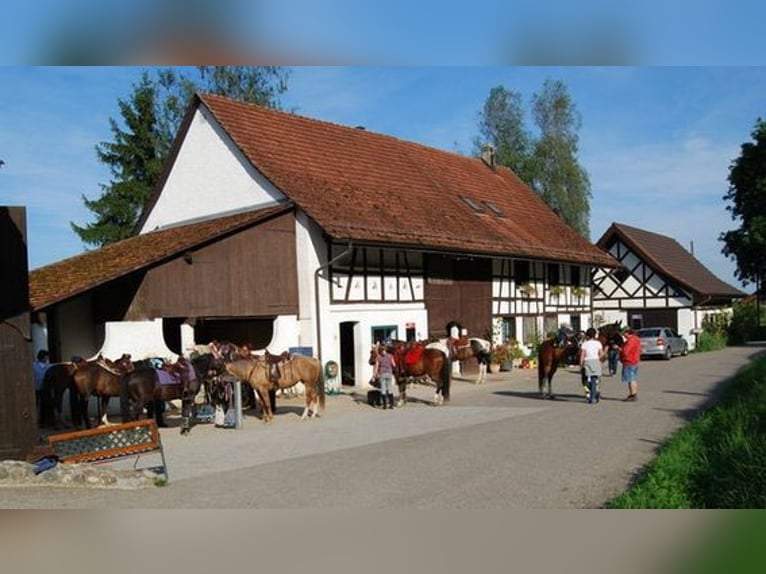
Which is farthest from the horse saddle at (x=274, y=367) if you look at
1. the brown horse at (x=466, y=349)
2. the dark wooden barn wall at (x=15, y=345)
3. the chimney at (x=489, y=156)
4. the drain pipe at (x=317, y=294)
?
the chimney at (x=489, y=156)

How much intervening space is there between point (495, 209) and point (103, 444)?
2297 centimetres

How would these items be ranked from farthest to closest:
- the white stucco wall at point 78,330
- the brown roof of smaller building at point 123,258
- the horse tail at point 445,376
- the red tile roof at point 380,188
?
the red tile roof at point 380,188 → the white stucco wall at point 78,330 → the horse tail at point 445,376 → the brown roof of smaller building at point 123,258

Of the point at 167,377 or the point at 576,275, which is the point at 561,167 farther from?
the point at 167,377

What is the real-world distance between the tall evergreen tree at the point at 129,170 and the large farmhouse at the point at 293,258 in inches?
495

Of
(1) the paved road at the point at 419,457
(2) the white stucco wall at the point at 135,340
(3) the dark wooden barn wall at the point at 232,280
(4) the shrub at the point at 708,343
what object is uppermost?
(3) the dark wooden barn wall at the point at 232,280

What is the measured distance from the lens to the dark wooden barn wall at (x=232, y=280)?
59.7 feet

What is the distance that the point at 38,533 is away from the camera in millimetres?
6711

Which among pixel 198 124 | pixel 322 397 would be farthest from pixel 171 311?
pixel 198 124

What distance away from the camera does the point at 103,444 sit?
380 inches

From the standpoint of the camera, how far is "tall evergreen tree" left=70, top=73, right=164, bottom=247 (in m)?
38.4

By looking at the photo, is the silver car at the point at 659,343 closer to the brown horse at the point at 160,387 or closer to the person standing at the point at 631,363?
the person standing at the point at 631,363

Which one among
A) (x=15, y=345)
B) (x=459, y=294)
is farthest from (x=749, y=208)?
(x=15, y=345)

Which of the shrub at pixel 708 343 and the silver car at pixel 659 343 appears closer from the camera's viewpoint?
the silver car at pixel 659 343

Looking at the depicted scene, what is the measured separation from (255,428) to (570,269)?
71.5 feet
